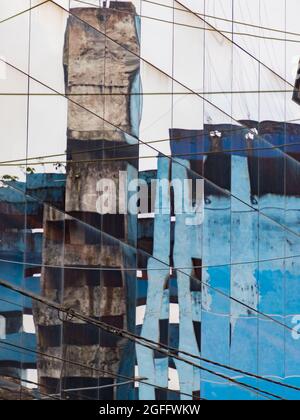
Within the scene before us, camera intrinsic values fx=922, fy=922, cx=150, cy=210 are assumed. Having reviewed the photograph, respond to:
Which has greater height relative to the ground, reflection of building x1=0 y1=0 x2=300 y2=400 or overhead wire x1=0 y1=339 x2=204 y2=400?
reflection of building x1=0 y1=0 x2=300 y2=400

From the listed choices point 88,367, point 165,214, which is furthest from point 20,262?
point 165,214

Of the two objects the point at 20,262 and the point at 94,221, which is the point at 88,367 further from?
the point at 94,221

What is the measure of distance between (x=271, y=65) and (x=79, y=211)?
3698 millimetres

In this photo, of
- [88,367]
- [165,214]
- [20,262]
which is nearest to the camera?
[20,262]

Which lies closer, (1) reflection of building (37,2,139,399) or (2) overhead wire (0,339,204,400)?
(2) overhead wire (0,339,204,400)

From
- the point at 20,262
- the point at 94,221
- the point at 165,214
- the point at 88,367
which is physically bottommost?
the point at 88,367

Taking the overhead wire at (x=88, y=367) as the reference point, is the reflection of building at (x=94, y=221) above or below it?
above

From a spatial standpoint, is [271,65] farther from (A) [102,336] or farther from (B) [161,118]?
(A) [102,336]

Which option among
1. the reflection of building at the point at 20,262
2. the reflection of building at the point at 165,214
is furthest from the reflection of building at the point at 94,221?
the reflection of building at the point at 20,262

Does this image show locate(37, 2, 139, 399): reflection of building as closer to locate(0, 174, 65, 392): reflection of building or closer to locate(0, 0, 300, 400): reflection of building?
locate(0, 0, 300, 400): reflection of building

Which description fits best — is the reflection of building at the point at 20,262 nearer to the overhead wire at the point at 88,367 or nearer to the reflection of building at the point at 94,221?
the overhead wire at the point at 88,367

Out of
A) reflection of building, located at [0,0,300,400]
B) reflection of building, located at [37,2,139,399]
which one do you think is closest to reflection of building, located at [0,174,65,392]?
reflection of building, located at [0,0,300,400]

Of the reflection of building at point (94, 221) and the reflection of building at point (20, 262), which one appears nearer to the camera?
the reflection of building at point (20, 262)

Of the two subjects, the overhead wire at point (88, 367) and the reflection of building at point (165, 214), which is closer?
the overhead wire at point (88, 367)
